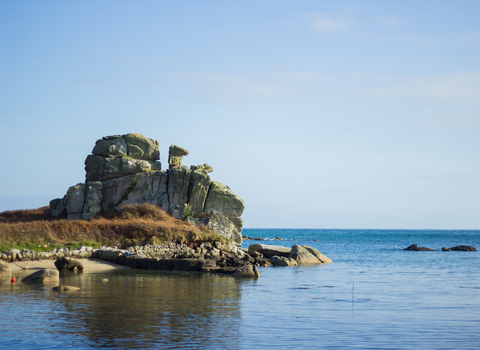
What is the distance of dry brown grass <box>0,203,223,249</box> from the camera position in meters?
38.0

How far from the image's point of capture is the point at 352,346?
46.5 ft

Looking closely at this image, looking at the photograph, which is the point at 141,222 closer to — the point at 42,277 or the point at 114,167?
the point at 114,167

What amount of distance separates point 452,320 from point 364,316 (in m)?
3.47

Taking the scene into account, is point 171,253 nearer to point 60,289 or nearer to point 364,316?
point 60,289

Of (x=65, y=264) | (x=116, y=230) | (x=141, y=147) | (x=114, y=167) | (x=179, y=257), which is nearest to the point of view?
(x=65, y=264)

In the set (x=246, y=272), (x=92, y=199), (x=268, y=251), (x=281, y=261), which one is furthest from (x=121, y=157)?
(x=246, y=272)

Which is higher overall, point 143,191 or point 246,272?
point 143,191

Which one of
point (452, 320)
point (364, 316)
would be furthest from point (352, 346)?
point (452, 320)

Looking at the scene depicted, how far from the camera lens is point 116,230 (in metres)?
42.5

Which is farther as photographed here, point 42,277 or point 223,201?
point 223,201

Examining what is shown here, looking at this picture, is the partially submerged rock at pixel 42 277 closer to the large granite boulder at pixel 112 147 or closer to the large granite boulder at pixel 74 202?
the large granite boulder at pixel 74 202

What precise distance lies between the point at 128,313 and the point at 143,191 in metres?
31.9

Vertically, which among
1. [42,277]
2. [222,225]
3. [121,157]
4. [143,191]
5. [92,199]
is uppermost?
[121,157]

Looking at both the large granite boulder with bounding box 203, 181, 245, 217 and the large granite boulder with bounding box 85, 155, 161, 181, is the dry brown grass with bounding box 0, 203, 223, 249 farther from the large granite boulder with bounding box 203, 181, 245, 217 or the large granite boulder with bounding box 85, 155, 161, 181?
the large granite boulder with bounding box 85, 155, 161, 181
